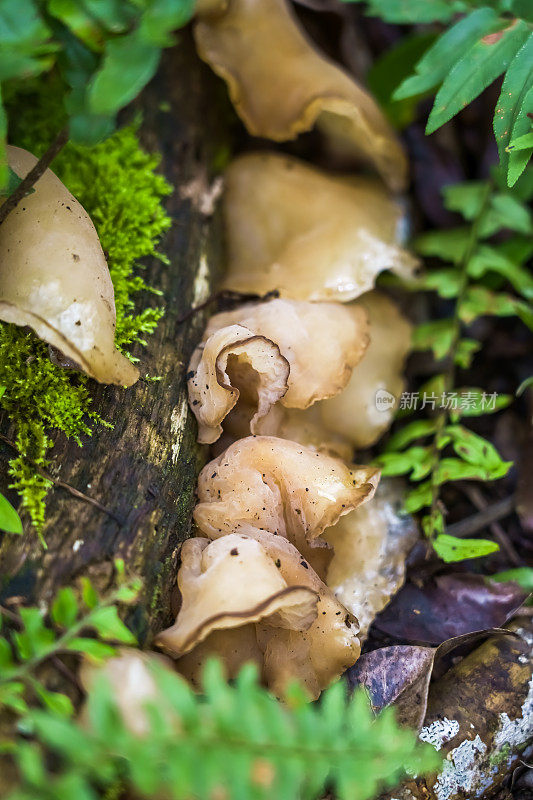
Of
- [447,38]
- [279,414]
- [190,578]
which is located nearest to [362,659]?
[190,578]

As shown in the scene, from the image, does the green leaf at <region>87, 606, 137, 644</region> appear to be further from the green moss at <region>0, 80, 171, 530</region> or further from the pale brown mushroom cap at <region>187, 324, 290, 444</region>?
the pale brown mushroom cap at <region>187, 324, 290, 444</region>

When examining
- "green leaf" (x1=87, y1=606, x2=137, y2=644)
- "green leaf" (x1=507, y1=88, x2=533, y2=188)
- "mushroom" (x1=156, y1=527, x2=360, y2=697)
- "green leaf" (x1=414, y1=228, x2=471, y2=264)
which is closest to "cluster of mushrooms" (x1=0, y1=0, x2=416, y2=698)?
"mushroom" (x1=156, y1=527, x2=360, y2=697)

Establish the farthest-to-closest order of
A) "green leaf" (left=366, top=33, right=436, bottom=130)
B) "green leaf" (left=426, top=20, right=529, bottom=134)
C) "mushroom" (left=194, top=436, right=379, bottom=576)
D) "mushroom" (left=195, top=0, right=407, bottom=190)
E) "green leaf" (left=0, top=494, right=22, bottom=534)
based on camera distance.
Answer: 1. "green leaf" (left=366, top=33, right=436, bottom=130)
2. "mushroom" (left=195, top=0, right=407, bottom=190)
3. "green leaf" (left=426, top=20, right=529, bottom=134)
4. "mushroom" (left=194, top=436, right=379, bottom=576)
5. "green leaf" (left=0, top=494, right=22, bottom=534)

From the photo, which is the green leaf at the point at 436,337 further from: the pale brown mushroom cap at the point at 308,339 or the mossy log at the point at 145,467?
the mossy log at the point at 145,467

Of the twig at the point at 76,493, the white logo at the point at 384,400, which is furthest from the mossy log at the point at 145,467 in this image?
the white logo at the point at 384,400

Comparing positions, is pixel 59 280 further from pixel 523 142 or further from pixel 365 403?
pixel 523 142

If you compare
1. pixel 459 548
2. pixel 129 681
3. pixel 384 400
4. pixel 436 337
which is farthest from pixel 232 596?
pixel 436 337

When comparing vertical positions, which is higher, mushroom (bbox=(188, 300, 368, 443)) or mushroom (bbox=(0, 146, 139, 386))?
mushroom (bbox=(0, 146, 139, 386))
